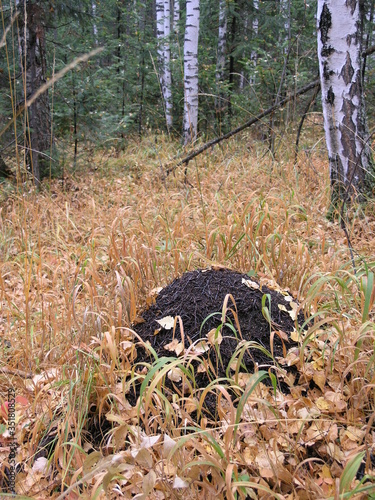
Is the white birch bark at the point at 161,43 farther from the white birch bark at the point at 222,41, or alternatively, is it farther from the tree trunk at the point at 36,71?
the tree trunk at the point at 36,71

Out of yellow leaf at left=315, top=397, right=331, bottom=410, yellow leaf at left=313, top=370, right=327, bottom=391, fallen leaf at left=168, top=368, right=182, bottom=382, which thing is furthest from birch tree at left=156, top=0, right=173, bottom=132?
yellow leaf at left=315, top=397, right=331, bottom=410

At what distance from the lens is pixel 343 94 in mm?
3301

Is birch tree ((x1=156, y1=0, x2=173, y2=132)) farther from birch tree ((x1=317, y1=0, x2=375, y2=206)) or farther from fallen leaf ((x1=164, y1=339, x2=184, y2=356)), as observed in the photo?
fallen leaf ((x1=164, y1=339, x2=184, y2=356))

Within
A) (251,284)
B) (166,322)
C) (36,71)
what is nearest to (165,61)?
(36,71)

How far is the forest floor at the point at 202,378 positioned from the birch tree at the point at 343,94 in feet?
1.90

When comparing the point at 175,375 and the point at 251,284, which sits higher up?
the point at 251,284

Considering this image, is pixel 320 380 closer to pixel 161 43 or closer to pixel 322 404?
pixel 322 404

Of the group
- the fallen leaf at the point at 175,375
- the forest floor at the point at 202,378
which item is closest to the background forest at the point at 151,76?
the forest floor at the point at 202,378

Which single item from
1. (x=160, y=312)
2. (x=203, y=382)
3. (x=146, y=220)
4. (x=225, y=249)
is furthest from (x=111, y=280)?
(x=146, y=220)

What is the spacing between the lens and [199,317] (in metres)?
1.96

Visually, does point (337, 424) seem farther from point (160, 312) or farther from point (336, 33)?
point (336, 33)

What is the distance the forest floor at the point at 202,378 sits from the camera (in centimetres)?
131

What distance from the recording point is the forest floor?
1.31 metres

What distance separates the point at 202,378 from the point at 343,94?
2751 millimetres
